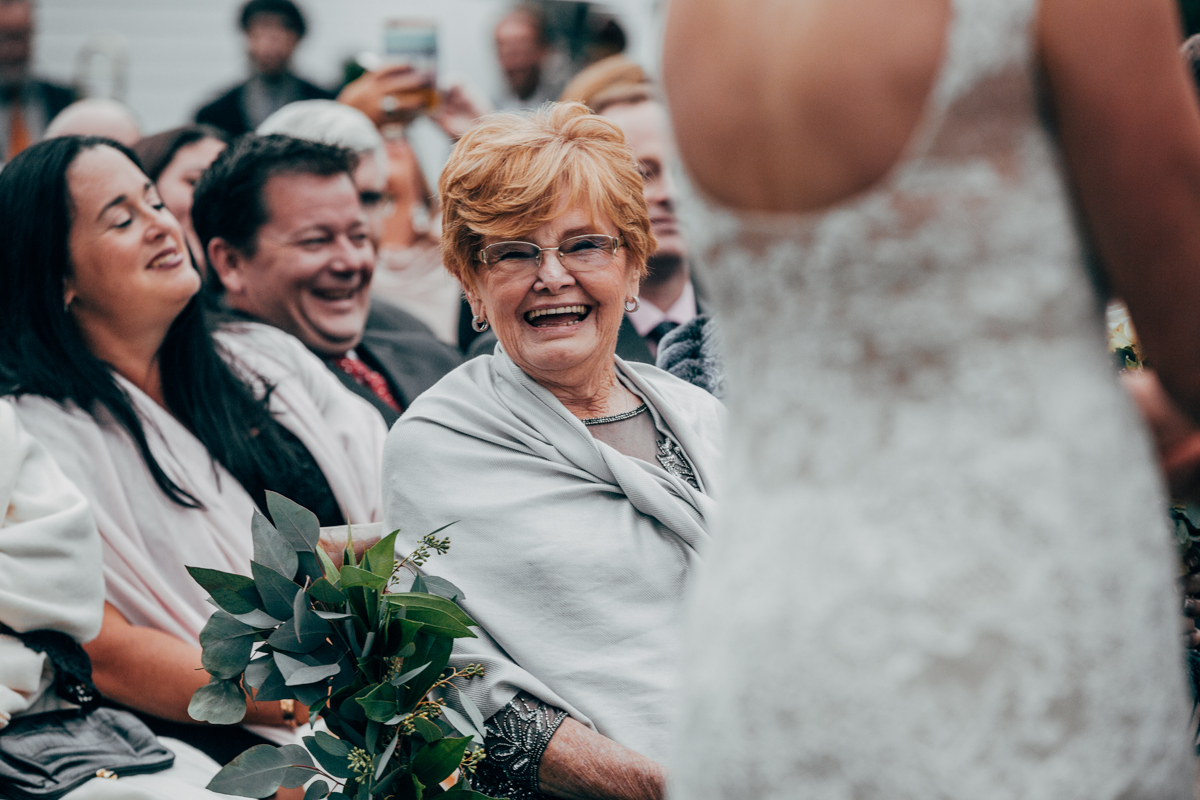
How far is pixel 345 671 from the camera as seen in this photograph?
1.94 m

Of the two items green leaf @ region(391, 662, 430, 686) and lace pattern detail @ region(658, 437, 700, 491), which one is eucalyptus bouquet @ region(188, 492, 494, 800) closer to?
green leaf @ region(391, 662, 430, 686)

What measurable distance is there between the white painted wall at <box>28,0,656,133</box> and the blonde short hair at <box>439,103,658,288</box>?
21.6 ft

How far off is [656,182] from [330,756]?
2439mm

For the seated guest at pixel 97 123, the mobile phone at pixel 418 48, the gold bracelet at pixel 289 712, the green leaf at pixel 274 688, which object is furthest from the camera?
the mobile phone at pixel 418 48

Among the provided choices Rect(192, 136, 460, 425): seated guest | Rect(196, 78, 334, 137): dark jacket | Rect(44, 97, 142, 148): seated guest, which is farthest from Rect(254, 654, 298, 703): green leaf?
Rect(196, 78, 334, 137): dark jacket

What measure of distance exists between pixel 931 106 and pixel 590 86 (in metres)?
3.49

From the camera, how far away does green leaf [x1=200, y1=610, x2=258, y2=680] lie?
195 centimetres

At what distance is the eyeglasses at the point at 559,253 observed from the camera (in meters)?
2.32

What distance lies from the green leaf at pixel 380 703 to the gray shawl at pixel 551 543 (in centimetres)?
23

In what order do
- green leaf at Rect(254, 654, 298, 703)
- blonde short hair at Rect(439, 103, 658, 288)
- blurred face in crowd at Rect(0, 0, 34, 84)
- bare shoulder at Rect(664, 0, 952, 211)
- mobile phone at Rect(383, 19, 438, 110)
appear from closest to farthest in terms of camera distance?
bare shoulder at Rect(664, 0, 952, 211)
green leaf at Rect(254, 654, 298, 703)
blonde short hair at Rect(439, 103, 658, 288)
mobile phone at Rect(383, 19, 438, 110)
blurred face in crowd at Rect(0, 0, 34, 84)

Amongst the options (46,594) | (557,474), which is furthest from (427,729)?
(46,594)

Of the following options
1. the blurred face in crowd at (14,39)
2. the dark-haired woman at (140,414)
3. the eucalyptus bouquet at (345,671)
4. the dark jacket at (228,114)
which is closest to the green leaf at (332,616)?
the eucalyptus bouquet at (345,671)

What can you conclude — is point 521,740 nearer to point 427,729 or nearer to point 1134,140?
point 427,729

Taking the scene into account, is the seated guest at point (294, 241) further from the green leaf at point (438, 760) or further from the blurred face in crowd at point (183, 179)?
the green leaf at point (438, 760)
